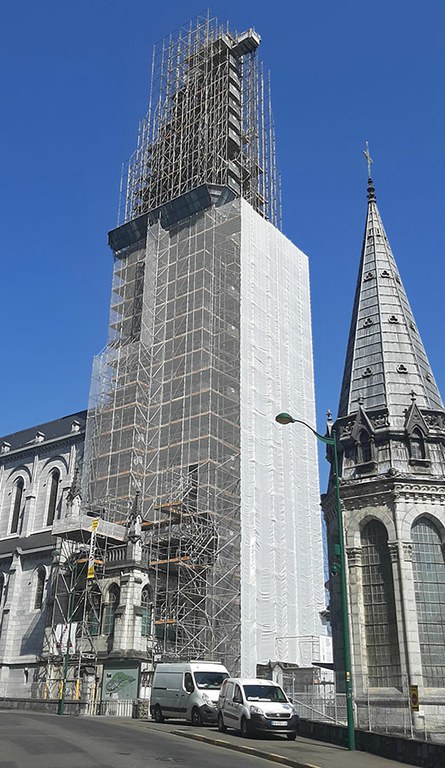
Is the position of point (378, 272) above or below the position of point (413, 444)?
above

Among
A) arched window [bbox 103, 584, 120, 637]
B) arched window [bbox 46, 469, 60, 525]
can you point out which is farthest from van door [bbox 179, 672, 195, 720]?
arched window [bbox 46, 469, 60, 525]

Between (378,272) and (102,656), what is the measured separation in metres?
23.9

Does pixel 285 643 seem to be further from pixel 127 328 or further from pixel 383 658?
pixel 127 328

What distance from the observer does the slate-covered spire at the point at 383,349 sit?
29984 mm

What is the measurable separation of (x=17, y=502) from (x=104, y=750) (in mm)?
44486

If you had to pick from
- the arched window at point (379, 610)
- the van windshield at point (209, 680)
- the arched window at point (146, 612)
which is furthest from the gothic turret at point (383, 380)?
the arched window at point (146, 612)

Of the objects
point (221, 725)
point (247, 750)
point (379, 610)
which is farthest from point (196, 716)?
point (247, 750)

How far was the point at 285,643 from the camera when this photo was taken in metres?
39.0

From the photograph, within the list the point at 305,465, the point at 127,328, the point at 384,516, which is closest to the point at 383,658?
the point at 384,516

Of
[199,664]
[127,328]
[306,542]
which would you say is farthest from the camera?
[127,328]

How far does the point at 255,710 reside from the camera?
19.1 m

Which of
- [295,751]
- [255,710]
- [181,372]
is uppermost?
[181,372]

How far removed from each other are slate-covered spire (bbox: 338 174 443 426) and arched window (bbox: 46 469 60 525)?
28360 mm

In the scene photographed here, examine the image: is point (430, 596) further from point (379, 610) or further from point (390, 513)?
point (390, 513)
